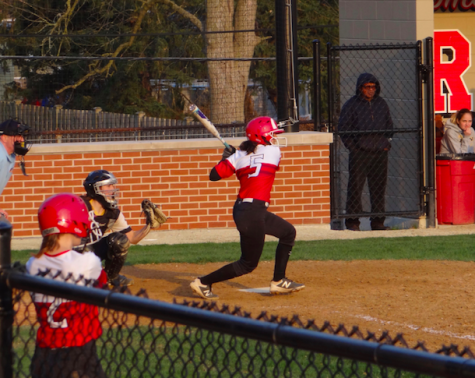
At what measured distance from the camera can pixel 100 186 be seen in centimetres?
647

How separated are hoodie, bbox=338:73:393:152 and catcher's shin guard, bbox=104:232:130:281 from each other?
519 centimetres

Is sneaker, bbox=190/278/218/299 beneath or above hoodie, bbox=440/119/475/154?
beneath

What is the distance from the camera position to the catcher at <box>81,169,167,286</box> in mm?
6500

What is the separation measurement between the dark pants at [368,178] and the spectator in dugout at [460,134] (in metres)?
1.16

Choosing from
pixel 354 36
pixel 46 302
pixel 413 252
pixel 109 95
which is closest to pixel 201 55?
pixel 109 95

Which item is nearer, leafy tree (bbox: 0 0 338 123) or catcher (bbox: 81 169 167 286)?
catcher (bbox: 81 169 167 286)

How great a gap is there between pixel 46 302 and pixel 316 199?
8.08 metres

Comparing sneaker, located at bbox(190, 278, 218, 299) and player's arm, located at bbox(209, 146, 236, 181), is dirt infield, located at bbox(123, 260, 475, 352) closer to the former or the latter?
sneaker, located at bbox(190, 278, 218, 299)

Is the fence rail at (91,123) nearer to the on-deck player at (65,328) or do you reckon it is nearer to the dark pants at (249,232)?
the dark pants at (249,232)

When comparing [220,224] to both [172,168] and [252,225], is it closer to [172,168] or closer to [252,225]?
[172,168]

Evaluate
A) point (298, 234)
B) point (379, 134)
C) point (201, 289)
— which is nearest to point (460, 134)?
point (379, 134)

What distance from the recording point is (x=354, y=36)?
1243 cm

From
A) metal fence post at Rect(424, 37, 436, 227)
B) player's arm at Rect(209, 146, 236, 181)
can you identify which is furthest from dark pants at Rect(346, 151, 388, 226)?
player's arm at Rect(209, 146, 236, 181)

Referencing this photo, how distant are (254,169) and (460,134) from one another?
5.89 m
